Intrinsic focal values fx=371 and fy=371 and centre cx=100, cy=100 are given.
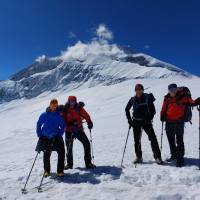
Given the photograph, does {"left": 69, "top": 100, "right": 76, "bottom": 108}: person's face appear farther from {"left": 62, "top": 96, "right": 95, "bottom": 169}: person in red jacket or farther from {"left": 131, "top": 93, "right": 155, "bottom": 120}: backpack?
{"left": 131, "top": 93, "right": 155, "bottom": 120}: backpack

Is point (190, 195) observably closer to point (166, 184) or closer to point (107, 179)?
point (166, 184)

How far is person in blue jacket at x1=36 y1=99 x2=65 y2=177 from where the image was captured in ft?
33.4

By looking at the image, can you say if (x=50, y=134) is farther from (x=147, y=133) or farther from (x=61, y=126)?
(x=147, y=133)

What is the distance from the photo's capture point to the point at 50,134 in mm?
10234

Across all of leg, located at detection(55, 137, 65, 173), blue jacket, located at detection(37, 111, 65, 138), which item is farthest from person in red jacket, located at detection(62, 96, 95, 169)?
leg, located at detection(55, 137, 65, 173)

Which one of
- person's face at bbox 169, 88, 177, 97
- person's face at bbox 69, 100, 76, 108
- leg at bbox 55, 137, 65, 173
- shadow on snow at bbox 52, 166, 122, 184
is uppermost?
person's face at bbox 169, 88, 177, 97

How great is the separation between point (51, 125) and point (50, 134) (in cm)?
25

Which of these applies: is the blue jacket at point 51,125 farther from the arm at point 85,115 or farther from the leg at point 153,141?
the leg at point 153,141

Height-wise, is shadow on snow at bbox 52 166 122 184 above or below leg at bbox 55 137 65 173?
below

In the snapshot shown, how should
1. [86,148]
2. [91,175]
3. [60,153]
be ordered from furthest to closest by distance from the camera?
1. [86,148]
2. [60,153]
3. [91,175]

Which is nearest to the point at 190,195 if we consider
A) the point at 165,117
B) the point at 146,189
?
the point at 146,189

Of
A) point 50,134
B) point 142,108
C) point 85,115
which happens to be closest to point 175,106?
point 142,108

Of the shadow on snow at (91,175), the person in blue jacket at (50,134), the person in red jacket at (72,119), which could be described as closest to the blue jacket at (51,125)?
the person in blue jacket at (50,134)

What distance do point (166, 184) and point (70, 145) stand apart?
3.53 meters
